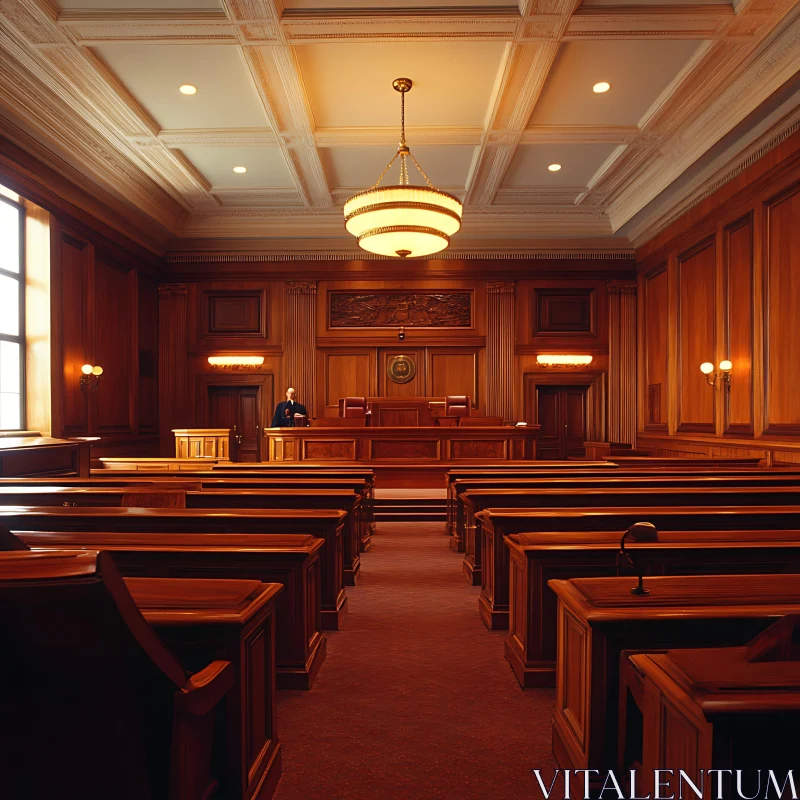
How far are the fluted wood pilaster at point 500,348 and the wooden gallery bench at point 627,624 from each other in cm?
1109

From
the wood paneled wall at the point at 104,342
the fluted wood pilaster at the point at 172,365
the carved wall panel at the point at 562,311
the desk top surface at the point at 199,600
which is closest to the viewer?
the desk top surface at the point at 199,600

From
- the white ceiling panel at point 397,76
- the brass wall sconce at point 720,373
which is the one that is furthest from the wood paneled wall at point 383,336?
the white ceiling panel at point 397,76

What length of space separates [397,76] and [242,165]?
3.73 metres

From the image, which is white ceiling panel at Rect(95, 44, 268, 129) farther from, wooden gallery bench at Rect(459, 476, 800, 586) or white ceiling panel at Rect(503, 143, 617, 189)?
wooden gallery bench at Rect(459, 476, 800, 586)

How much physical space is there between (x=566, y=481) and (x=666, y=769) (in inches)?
147

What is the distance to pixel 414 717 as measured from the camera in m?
2.79

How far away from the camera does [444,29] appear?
22.4 ft

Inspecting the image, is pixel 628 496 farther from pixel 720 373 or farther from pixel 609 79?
pixel 720 373

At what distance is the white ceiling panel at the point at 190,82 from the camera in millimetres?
7258

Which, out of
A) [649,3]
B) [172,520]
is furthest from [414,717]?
[649,3]

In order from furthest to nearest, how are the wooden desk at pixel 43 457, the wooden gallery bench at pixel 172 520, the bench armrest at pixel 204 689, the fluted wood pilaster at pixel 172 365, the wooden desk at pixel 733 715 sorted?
the fluted wood pilaster at pixel 172 365
the wooden desk at pixel 43 457
the wooden gallery bench at pixel 172 520
the bench armrest at pixel 204 689
the wooden desk at pixel 733 715

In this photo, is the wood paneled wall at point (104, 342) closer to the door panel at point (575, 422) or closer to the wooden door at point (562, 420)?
the wooden door at point (562, 420)

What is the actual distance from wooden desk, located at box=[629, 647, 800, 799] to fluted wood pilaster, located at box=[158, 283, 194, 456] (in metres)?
12.8

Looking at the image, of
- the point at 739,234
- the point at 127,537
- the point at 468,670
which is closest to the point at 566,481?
the point at 468,670
